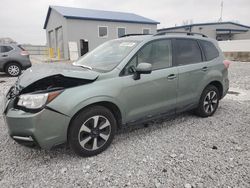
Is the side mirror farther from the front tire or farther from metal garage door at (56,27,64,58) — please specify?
metal garage door at (56,27,64,58)

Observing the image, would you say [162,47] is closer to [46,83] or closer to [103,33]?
[46,83]


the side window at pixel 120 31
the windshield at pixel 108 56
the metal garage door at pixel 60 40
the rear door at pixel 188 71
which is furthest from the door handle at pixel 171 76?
the metal garage door at pixel 60 40

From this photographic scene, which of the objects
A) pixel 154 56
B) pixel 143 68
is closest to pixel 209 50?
pixel 154 56

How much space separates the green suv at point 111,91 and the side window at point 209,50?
0.07ft

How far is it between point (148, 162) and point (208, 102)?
2193 mm

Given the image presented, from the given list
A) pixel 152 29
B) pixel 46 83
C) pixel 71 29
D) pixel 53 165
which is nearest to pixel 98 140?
pixel 53 165

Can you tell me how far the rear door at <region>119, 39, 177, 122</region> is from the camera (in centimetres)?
300

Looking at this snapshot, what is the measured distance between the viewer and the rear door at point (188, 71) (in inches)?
142

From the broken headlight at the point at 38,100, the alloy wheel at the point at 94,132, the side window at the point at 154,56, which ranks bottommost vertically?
the alloy wheel at the point at 94,132

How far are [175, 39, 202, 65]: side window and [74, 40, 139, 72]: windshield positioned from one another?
2.80ft

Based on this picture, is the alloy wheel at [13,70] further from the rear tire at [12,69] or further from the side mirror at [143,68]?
the side mirror at [143,68]

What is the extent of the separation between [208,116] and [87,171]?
9.43ft

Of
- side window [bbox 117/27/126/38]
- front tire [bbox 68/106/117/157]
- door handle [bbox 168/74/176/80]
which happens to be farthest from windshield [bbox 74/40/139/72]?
side window [bbox 117/27/126/38]

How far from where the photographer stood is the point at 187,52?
149 inches
